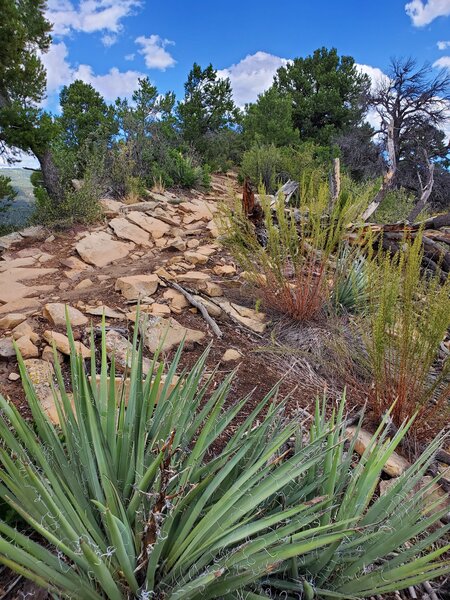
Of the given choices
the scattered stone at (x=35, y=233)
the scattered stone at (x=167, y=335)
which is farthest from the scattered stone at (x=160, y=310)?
the scattered stone at (x=35, y=233)

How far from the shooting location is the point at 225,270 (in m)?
4.56

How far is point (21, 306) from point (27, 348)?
1.09 meters

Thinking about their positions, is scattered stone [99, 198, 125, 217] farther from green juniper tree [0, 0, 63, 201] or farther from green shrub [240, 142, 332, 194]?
green shrub [240, 142, 332, 194]

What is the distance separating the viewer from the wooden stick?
321 centimetres

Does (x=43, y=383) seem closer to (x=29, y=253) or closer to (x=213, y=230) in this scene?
(x=29, y=253)

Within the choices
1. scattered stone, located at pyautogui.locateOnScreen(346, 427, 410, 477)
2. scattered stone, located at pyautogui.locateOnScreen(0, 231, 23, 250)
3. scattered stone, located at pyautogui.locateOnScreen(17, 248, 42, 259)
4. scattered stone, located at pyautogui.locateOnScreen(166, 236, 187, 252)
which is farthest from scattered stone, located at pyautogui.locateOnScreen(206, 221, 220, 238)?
scattered stone, located at pyautogui.locateOnScreen(346, 427, 410, 477)

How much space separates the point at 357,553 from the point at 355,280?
2.69 m

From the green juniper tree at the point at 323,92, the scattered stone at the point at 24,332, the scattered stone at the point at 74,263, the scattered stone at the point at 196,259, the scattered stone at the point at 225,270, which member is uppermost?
the green juniper tree at the point at 323,92

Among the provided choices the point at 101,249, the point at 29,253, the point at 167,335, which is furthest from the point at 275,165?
the point at 167,335

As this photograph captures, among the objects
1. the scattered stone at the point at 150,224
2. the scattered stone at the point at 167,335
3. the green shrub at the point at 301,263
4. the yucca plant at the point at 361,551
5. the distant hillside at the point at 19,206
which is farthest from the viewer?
the distant hillside at the point at 19,206

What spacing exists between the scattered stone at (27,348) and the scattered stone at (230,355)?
4.09 feet

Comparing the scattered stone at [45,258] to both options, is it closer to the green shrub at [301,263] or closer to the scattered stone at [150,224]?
the scattered stone at [150,224]

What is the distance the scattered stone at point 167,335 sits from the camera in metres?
2.90

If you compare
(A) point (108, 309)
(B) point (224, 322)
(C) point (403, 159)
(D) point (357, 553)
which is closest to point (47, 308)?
(A) point (108, 309)
